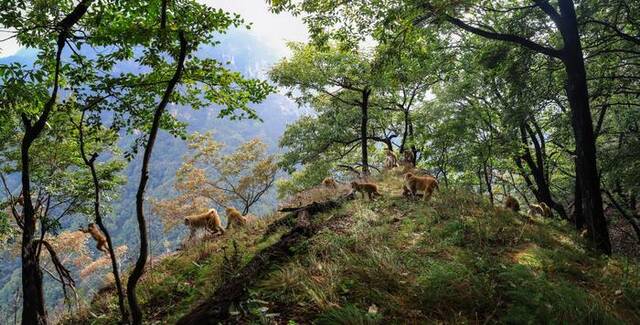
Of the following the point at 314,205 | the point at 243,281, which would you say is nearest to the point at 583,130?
the point at 314,205

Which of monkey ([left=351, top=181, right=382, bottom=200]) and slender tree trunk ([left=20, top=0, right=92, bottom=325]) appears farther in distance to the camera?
monkey ([left=351, top=181, right=382, bottom=200])

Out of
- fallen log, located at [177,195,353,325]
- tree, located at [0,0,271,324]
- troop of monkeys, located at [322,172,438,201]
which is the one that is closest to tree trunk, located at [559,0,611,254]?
troop of monkeys, located at [322,172,438,201]

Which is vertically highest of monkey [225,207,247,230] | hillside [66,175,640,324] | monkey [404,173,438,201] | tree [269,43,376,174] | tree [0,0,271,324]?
tree [269,43,376,174]

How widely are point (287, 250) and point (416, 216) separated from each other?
12.2ft

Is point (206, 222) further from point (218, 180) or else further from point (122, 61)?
point (218, 180)

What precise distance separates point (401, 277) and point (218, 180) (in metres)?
31.4

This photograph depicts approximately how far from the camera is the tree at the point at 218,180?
33500 mm

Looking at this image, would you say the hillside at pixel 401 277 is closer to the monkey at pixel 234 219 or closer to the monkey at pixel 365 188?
the monkey at pixel 365 188

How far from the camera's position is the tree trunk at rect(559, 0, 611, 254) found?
29.5 feet

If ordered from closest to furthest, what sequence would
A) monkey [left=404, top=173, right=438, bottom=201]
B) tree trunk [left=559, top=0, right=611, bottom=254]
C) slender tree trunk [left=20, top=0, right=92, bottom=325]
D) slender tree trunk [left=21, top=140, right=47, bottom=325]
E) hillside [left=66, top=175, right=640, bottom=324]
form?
hillside [left=66, top=175, right=640, bottom=324], slender tree trunk [left=20, top=0, right=92, bottom=325], slender tree trunk [left=21, top=140, right=47, bottom=325], tree trunk [left=559, top=0, right=611, bottom=254], monkey [left=404, top=173, right=438, bottom=201]

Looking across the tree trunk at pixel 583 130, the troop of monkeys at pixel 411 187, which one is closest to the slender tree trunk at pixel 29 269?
the troop of monkeys at pixel 411 187

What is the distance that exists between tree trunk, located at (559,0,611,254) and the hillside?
637mm

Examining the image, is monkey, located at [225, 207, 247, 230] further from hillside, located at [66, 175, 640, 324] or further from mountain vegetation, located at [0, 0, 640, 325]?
hillside, located at [66, 175, 640, 324]

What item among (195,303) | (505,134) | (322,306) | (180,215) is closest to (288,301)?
(322,306)
